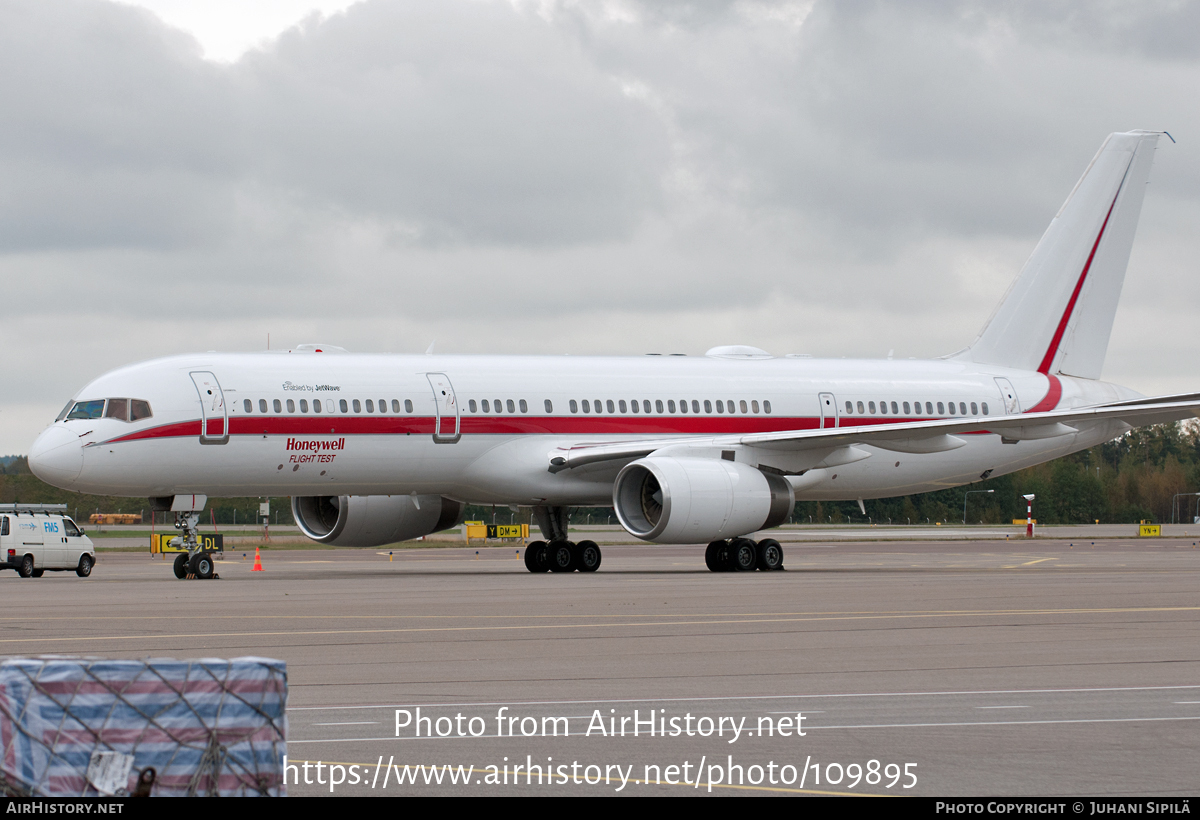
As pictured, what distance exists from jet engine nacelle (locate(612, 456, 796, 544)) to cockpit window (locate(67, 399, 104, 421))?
392 inches

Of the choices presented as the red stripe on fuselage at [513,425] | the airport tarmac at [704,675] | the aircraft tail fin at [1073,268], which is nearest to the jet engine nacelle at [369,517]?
the red stripe on fuselage at [513,425]

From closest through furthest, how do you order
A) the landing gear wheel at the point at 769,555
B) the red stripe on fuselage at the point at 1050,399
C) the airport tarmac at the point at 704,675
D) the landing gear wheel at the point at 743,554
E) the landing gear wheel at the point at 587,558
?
the airport tarmac at the point at 704,675 → the landing gear wheel at the point at 743,554 → the landing gear wheel at the point at 769,555 → the landing gear wheel at the point at 587,558 → the red stripe on fuselage at the point at 1050,399

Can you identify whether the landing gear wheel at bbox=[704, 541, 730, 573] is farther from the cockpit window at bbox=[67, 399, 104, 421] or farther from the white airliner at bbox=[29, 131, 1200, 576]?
the cockpit window at bbox=[67, 399, 104, 421]

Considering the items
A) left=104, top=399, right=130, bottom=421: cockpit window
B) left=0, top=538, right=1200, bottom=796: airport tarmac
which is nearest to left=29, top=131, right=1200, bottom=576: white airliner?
left=104, top=399, right=130, bottom=421: cockpit window

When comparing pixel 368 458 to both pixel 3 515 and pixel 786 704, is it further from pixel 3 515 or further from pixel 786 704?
pixel 786 704

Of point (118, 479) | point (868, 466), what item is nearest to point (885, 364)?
point (868, 466)

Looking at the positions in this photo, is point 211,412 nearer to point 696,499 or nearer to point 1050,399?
point 696,499

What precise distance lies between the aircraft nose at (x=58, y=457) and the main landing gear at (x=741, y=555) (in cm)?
1264

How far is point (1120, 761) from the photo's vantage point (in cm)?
859

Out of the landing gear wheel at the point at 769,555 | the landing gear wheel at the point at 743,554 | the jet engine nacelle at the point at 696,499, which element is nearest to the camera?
the jet engine nacelle at the point at 696,499

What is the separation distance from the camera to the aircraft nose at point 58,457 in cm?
2823

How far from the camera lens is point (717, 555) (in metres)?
32.3

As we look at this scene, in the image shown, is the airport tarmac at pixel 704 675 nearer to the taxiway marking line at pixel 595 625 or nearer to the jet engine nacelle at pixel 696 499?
the taxiway marking line at pixel 595 625

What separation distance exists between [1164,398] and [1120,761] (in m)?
26.3
